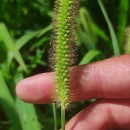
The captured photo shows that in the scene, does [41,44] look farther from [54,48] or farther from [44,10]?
[54,48]

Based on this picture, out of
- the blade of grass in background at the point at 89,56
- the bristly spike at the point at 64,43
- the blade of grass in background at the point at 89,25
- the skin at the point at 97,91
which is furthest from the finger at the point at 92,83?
the blade of grass in background at the point at 89,25

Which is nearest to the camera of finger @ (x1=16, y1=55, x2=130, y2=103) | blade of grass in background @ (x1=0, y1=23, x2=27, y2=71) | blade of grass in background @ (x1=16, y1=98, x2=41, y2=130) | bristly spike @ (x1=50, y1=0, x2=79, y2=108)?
bristly spike @ (x1=50, y1=0, x2=79, y2=108)

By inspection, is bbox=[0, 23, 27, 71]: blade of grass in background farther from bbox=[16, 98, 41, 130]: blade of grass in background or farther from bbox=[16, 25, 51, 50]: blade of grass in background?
A: bbox=[16, 98, 41, 130]: blade of grass in background

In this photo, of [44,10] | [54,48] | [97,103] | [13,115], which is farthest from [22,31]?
[54,48]

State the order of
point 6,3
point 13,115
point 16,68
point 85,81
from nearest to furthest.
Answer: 1. point 85,81
2. point 13,115
3. point 16,68
4. point 6,3

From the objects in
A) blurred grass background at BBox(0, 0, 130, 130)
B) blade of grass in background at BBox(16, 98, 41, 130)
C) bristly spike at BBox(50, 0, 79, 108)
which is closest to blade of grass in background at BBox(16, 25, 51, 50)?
blurred grass background at BBox(0, 0, 130, 130)

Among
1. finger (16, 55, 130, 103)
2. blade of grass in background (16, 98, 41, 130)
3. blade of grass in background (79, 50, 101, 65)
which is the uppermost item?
finger (16, 55, 130, 103)

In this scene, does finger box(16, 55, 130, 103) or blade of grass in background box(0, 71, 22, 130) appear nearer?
finger box(16, 55, 130, 103)
